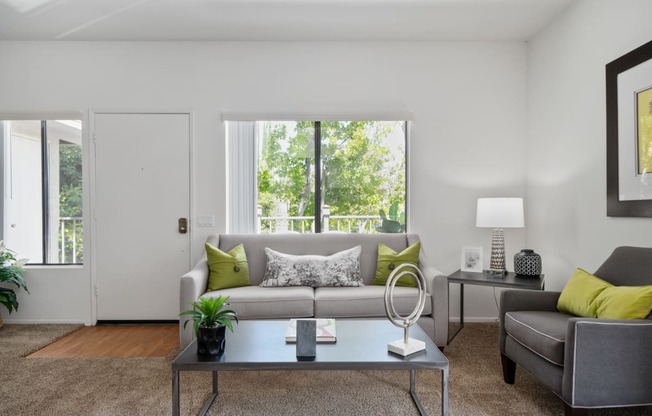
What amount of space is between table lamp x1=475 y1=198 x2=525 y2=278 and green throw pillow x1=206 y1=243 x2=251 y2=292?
6.65ft

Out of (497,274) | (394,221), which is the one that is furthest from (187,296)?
(497,274)

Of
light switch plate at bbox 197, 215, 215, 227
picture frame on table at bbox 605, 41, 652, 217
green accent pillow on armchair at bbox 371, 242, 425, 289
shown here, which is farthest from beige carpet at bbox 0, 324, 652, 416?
light switch plate at bbox 197, 215, 215, 227

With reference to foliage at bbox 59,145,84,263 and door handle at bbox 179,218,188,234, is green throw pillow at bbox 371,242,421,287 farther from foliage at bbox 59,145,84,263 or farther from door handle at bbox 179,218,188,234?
foliage at bbox 59,145,84,263

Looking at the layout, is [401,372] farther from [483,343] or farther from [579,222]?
[579,222]

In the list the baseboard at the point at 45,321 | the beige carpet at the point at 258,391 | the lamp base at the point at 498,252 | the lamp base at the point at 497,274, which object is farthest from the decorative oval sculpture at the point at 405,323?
the baseboard at the point at 45,321

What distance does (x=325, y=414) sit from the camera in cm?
212

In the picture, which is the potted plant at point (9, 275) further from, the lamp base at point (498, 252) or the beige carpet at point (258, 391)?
the lamp base at point (498, 252)

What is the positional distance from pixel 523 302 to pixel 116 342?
10.1 feet

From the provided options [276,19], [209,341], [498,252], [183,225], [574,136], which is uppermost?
[276,19]

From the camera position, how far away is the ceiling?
3193 mm

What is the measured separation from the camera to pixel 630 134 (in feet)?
8.38

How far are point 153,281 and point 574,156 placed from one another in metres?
3.78

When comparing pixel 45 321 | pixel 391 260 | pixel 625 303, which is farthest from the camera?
pixel 45 321

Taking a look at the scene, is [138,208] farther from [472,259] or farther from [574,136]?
[574,136]
